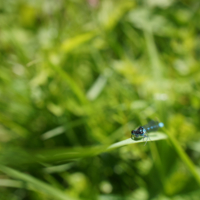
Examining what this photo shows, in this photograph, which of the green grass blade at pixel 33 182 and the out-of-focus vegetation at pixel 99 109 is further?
the out-of-focus vegetation at pixel 99 109

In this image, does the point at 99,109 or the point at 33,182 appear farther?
the point at 99,109

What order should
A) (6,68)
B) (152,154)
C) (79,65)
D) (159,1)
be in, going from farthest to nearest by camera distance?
(159,1), (79,65), (6,68), (152,154)

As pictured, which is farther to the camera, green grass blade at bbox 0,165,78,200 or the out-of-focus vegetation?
the out-of-focus vegetation

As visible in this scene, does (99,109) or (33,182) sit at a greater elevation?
(99,109)

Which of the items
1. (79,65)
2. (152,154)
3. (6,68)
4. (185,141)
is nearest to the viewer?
(152,154)

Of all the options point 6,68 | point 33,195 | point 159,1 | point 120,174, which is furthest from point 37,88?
point 159,1

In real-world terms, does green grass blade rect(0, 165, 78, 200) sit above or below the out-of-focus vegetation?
below

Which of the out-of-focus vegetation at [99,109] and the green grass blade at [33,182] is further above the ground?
the out-of-focus vegetation at [99,109]

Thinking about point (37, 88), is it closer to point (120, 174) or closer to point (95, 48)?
point (95, 48)
